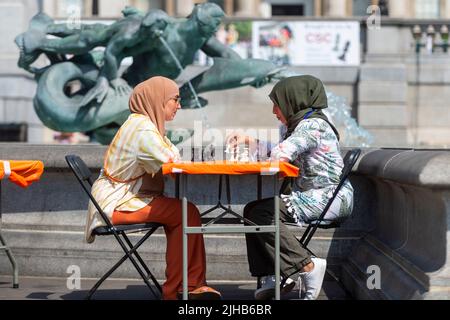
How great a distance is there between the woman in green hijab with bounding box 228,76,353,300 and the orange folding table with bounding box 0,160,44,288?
1.60m

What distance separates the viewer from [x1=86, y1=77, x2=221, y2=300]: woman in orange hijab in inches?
228

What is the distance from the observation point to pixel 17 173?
6.71 meters

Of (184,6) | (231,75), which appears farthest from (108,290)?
(184,6)

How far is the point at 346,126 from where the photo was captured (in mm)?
18453

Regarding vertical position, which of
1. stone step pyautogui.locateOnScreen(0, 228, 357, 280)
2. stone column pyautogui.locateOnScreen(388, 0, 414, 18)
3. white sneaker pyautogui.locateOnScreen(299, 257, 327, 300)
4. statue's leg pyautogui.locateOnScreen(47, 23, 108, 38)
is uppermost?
stone column pyautogui.locateOnScreen(388, 0, 414, 18)

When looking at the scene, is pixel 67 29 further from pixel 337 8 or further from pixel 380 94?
pixel 337 8

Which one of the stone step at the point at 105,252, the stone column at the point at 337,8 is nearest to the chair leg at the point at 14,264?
the stone step at the point at 105,252

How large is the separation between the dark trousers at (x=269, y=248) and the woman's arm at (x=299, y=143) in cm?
29

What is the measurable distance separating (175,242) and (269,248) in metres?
0.57

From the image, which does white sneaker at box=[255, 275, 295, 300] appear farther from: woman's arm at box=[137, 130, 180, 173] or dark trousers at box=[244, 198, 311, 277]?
woman's arm at box=[137, 130, 180, 173]

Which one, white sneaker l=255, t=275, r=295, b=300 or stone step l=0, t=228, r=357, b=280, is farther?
stone step l=0, t=228, r=357, b=280

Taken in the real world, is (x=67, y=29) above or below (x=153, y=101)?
above

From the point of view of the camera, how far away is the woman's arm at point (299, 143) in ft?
19.0

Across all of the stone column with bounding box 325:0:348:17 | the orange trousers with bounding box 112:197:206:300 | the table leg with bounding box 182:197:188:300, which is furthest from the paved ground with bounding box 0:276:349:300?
the stone column with bounding box 325:0:348:17
